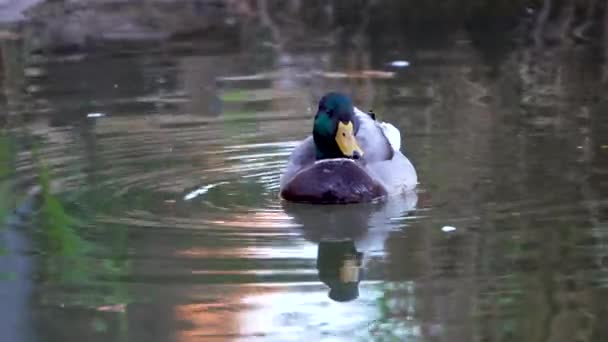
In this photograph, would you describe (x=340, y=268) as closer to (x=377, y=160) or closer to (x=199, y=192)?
(x=199, y=192)

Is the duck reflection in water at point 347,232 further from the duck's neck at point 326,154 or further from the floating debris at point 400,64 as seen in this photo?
the floating debris at point 400,64

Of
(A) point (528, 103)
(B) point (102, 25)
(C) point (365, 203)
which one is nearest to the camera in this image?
(C) point (365, 203)

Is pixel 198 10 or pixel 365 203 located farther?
pixel 198 10

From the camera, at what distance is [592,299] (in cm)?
494

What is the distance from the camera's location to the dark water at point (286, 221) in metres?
4.82

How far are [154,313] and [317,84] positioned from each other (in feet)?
20.5

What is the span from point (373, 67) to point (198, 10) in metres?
4.41

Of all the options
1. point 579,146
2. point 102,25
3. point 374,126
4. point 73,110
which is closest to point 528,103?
point 579,146

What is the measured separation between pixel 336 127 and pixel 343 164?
198mm

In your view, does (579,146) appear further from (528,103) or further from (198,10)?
(198,10)

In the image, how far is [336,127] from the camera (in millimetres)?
6918

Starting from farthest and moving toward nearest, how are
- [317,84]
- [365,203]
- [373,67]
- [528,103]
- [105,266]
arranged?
[373,67], [317,84], [528,103], [365,203], [105,266]

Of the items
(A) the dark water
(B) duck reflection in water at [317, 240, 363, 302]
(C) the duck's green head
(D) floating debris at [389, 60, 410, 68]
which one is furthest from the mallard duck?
(D) floating debris at [389, 60, 410, 68]

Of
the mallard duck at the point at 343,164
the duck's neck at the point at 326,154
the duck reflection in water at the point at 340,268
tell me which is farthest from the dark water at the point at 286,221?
the duck's neck at the point at 326,154
